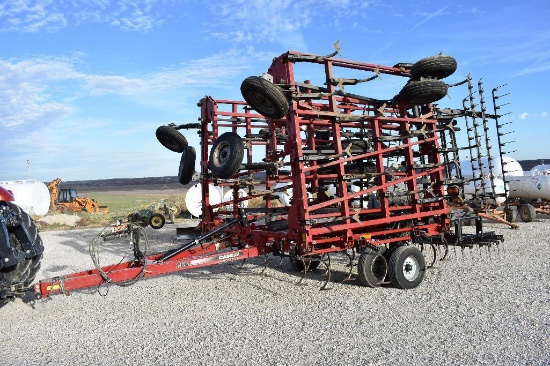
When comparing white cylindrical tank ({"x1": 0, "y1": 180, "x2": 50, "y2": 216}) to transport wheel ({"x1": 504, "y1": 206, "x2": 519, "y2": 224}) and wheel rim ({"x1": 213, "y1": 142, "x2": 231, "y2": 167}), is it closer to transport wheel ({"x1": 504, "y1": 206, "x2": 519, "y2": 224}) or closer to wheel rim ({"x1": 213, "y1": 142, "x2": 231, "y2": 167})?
wheel rim ({"x1": 213, "y1": 142, "x2": 231, "y2": 167})

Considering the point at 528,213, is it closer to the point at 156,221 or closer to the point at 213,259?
the point at 213,259

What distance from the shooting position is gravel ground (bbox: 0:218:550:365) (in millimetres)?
4610

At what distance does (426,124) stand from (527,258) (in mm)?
3438

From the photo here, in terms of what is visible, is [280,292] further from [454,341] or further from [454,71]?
[454,71]

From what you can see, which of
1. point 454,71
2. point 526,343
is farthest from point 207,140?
point 526,343

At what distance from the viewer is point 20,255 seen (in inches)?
216

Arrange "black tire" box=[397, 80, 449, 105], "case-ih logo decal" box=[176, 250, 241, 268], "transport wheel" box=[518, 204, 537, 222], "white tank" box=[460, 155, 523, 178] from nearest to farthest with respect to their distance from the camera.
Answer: "case-ih logo decal" box=[176, 250, 241, 268]
"black tire" box=[397, 80, 449, 105]
"transport wheel" box=[518, 204, 537, 222]
"white tank" box=[460, 155, 523, 178]

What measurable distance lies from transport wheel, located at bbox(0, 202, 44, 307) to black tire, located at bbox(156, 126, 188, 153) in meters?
5.35

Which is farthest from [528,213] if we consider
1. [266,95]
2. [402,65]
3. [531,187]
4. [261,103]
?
[266,95]

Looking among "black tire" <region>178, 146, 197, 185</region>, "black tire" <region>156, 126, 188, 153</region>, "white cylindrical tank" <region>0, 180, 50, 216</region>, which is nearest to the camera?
"black tire" <region>178, 146, 197, 185</region>

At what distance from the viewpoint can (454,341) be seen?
4.77m

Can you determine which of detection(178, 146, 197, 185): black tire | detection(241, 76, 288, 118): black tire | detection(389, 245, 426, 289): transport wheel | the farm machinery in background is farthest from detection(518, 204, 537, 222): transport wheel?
the farm machinery in background

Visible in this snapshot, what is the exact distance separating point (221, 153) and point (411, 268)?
3876mm

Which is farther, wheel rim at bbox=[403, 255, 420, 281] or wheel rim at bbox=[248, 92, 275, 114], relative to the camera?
wheel rim at bbox=[403, 255, 420, 281]
